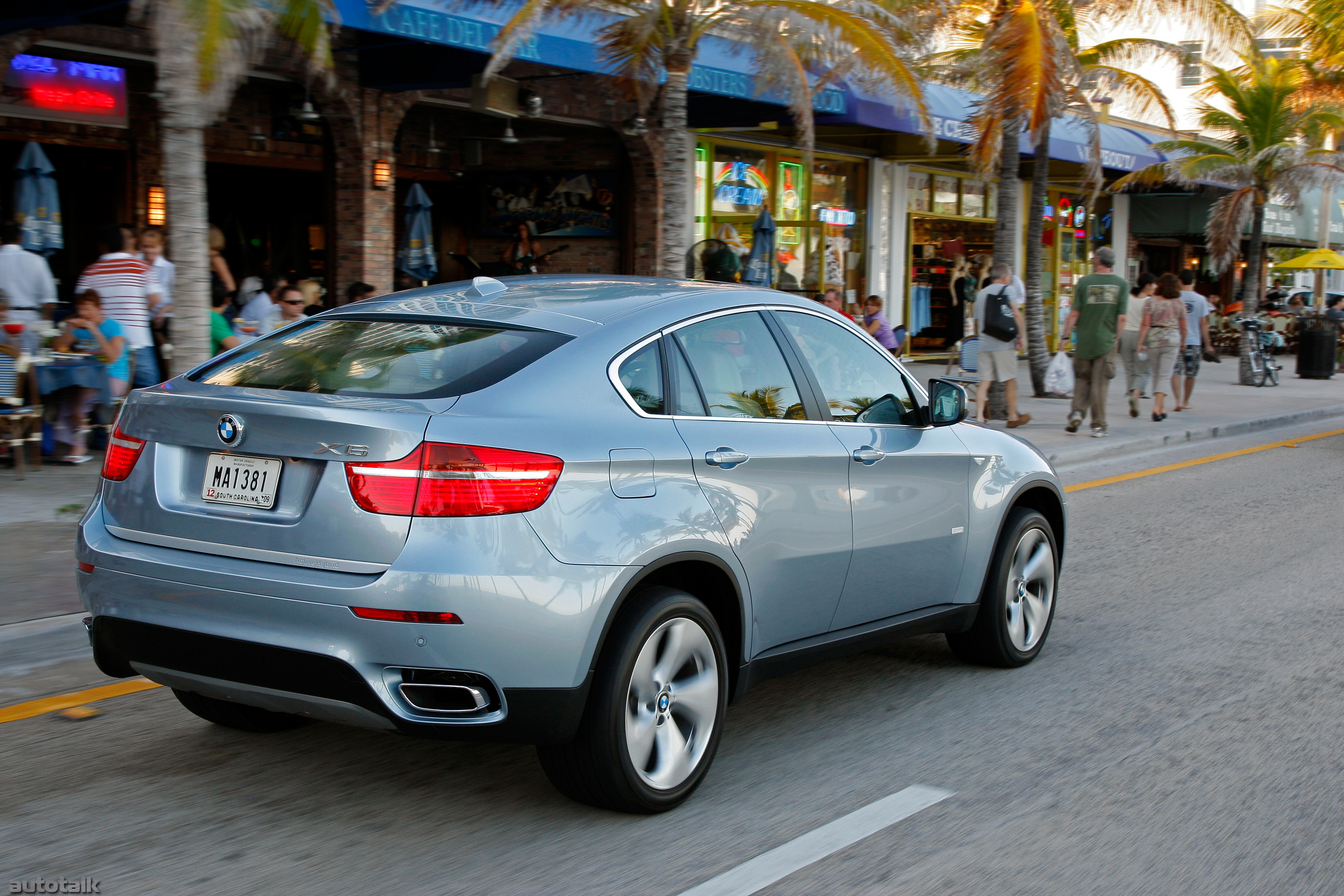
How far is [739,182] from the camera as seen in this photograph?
21484mm

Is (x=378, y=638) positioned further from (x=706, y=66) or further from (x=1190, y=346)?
(x=1190, y=346)

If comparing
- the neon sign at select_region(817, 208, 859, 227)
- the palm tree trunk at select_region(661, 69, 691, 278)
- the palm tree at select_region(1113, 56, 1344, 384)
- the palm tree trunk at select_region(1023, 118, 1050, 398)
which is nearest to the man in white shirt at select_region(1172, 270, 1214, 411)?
the palm tree trunk at select_region(1023, 118, 1050, 398)

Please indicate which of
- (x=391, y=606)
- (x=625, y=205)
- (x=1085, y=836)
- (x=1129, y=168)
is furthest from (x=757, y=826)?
(x=1129, y=168)

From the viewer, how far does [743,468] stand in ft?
14.0

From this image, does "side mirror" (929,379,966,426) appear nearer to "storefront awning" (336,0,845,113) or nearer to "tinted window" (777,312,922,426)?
"tinted window" (777,312,922,426)

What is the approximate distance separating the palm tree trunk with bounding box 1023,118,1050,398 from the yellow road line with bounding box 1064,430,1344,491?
3.72 meters

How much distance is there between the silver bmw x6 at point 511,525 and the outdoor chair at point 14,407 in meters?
6.23

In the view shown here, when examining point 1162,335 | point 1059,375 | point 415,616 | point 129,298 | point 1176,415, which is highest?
point 129,298

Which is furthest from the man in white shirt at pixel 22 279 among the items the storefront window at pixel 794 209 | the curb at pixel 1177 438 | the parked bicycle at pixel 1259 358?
the parked bicycle at pixel 1259 358

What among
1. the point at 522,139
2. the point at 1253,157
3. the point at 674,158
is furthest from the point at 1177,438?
the point at 1253,157

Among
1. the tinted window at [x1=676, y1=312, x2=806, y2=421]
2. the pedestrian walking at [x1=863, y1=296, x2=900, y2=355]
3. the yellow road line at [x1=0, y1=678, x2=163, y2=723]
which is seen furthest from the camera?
the pedestrian walking at [x1=863, y1=296, x2=900, y2=355]

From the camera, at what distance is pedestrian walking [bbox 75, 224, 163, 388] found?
Answer: 36.7 feet

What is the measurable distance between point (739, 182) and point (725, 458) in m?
17.9

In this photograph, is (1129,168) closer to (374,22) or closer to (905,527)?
(374,22)
